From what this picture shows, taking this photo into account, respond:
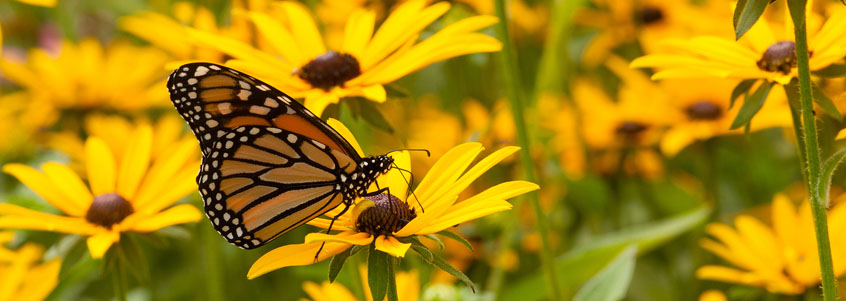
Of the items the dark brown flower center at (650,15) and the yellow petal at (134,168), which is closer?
the yellow petal at (134,168)

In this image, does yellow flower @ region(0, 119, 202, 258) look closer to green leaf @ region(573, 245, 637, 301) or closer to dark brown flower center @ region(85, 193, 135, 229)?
dark brown flower center @ region(85, 193, 135, 229)

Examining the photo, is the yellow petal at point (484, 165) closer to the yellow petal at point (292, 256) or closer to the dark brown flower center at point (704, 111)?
the yellow petal at point (292, 256)

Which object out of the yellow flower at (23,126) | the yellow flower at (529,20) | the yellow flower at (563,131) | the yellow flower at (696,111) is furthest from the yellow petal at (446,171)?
the yellow flower at (529,20)

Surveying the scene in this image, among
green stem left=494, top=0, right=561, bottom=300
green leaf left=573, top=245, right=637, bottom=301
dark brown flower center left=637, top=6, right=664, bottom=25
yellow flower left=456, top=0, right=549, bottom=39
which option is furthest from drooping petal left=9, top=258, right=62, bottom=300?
yellow flower left=456, top=0, right=549, bottom=39

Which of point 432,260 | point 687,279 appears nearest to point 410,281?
point 432,260

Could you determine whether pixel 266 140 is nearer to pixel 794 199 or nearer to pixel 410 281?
pixel 410 281

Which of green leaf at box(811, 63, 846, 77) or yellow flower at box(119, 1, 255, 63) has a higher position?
yellow flower at box(119, 1, 255, 63)
